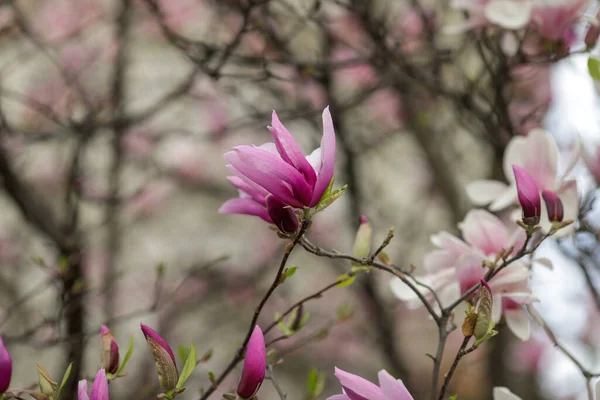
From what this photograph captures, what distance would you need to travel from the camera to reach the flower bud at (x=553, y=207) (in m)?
0.80

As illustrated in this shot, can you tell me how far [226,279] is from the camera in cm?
321

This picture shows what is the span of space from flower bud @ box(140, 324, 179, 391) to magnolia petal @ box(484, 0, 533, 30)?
807 millimetres

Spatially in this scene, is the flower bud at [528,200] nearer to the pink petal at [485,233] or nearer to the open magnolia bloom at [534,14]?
the pink petal at [485,233]

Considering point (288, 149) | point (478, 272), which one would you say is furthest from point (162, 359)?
point (478, 272)

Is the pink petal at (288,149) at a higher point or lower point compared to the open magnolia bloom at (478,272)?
higher

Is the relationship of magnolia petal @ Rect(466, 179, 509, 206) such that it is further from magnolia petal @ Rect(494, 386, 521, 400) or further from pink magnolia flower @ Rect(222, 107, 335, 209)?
pink magnolia flower @ Rect(222, 107, 335, 209)

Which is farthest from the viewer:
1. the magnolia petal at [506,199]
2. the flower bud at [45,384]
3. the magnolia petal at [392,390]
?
the magnolia petal at [506,199]

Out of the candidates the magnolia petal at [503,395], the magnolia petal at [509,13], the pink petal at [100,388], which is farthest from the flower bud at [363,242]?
the magnolia petal at [509,13]

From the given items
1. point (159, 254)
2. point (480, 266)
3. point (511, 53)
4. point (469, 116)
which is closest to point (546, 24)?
point (511, 53)

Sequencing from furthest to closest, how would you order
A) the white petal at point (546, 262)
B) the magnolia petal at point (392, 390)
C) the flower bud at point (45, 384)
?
1. the white petal at point (546, 262)
2. the flower bud at point (45, 384)
3. the magnolia petal at point (392, 390)

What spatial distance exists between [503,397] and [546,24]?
719 millimetres

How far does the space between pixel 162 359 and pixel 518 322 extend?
1.68 ft

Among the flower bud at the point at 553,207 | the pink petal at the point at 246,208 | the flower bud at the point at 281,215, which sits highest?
the flower bud at the point at 281,215

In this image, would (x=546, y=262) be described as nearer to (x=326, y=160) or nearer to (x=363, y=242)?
(x=363, y=242)
